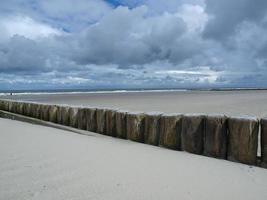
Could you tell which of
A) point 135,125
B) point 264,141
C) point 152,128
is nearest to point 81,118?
point 135,125

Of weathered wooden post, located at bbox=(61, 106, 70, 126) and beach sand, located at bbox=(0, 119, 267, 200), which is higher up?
weathered wooden post, located at bbox=(61, 106, 70, 126)

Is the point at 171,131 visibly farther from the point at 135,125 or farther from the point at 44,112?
the point at 44,112

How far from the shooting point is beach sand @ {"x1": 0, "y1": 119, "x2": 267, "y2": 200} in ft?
10.1

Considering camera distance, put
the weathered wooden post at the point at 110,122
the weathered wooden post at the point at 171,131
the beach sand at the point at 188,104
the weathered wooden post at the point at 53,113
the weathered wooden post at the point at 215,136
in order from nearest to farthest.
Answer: the weathered wooden post at the point at 215,136
the weathered wooden post at the point at 171,131
the weathered wooden post at the point at 110,122
the weathered wooden post at the point at 53,113
the beach sand at the point at 188,104

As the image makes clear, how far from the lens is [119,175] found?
3.67 metres

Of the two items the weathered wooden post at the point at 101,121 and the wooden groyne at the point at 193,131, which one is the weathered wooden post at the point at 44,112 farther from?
the weathered wooden post at the point at 101,121

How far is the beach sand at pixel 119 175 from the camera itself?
3090 millimetres

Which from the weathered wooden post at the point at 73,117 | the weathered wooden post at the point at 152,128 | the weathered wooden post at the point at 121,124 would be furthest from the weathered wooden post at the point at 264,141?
the weathered wooden post at the point at 73,117

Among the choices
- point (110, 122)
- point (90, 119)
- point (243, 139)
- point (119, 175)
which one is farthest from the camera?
point (90, 119)

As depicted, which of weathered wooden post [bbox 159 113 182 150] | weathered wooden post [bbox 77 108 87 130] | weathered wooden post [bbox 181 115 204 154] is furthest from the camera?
weathered wooden post [bbox 77 108 87 130]

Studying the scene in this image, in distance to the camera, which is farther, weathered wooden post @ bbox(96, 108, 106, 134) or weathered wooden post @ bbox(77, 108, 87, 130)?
weathered wooden post @ bbox(77, 108, 87, 130)

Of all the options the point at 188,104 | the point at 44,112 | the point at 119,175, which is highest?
the point at 44,112

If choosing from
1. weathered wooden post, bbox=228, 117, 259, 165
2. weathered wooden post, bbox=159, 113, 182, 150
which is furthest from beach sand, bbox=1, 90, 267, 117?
weathered wooden post, bbox=228, 117, 259, 165

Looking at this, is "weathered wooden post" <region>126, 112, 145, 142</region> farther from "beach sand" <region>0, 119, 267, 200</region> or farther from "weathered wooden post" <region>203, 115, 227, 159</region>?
"weathered wooden post" <region>203, 115, 227, 159</region>
